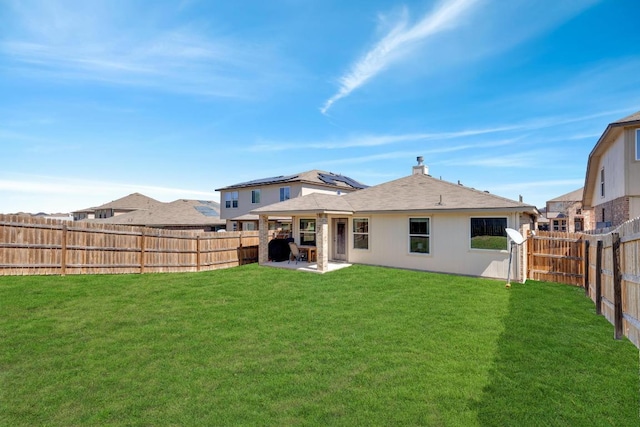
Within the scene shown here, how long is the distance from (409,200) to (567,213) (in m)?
33.4

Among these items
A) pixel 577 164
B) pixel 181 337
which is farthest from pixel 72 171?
pixel 577 164

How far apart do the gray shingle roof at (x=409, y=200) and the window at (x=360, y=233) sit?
682mm

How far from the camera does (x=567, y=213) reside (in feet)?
116

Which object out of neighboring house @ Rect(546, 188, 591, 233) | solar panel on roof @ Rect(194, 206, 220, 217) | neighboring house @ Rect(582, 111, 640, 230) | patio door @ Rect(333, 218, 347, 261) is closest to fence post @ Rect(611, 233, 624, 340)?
neighboring house @ Rect(582, 111, 640, 230)

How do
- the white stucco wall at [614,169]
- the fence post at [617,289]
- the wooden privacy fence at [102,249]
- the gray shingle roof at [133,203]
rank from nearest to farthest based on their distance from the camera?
the fence post at [617,289], the wooden privacy fence at [102,249], the white stucco wall at [614,169], the gray shingle roof at [133,203]

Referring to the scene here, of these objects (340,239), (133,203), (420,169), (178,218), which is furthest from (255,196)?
(133,203)

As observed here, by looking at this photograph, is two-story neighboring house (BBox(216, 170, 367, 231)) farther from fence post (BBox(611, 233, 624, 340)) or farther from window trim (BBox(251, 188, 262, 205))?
fence post (BBox(611, 233, 624, 340))

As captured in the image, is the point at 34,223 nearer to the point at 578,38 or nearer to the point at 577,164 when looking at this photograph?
the point at 578,38

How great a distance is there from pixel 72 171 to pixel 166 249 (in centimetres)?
1401

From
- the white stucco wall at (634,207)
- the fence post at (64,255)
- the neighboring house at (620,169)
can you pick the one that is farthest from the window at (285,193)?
the white stucco wall at (634,207)

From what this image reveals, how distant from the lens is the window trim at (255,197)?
28.0 metres

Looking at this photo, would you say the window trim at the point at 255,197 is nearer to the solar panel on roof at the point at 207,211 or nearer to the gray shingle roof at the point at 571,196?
the solar panel on roof at the point at 207,211

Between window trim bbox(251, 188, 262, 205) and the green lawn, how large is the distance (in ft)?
63.4

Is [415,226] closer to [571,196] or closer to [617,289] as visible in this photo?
[617,289]
